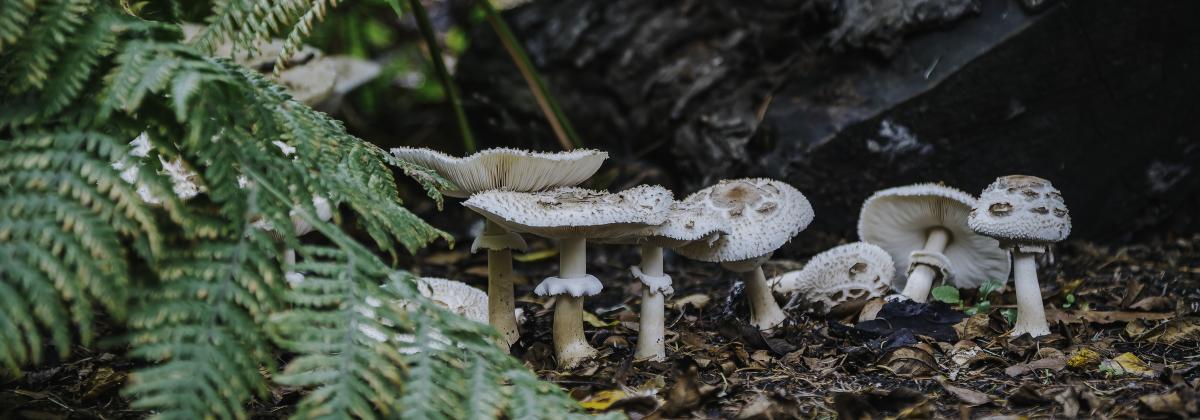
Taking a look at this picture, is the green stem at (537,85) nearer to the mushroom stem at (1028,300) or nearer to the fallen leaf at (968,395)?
the mushroom stem at (1028,300)

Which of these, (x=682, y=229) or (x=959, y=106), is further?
(x=959, y=106)

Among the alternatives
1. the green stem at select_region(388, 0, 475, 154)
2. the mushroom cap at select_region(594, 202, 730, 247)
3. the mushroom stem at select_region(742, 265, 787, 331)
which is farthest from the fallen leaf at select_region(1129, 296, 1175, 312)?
the green stem at select_region(388, 0, 475, 154)

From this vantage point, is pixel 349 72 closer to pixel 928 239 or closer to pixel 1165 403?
pixel 928 239

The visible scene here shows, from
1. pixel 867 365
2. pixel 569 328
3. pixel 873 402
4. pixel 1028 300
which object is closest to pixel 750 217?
pixel 867 365

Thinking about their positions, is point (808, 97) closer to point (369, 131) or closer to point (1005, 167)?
point (1005, 167)

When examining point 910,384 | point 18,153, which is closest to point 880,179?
point 910,384

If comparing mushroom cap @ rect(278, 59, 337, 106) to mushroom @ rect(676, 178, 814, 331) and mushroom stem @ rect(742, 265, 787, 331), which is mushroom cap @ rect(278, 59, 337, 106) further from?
mushroom stem @ rect(742, 265, 787, 331)
